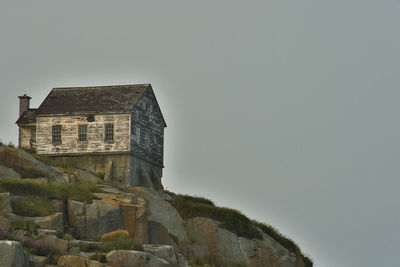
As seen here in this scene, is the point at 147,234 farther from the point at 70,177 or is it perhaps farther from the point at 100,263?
the point at 100,263

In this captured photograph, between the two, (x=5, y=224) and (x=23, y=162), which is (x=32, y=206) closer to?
(x=5, y=224)

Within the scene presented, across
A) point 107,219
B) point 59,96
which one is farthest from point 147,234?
point 59,96

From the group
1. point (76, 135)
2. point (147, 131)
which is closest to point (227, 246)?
point (147, 131)

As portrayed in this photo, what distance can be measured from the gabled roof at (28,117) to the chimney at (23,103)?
535 mm

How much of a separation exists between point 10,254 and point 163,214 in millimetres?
21881

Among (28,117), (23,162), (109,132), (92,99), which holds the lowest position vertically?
(23,162)

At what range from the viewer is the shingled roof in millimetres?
64438

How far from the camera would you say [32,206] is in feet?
155

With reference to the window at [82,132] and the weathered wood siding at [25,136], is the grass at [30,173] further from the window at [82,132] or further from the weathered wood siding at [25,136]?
the weathered wood siding at [25,136]

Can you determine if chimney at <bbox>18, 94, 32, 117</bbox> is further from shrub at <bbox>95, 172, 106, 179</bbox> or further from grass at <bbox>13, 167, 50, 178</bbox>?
grass at <bbox>13, 167, 50, 178</bbox>

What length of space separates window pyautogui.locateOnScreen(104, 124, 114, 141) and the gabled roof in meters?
7.07

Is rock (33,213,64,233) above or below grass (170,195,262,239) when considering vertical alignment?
above

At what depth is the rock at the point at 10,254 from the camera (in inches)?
1297

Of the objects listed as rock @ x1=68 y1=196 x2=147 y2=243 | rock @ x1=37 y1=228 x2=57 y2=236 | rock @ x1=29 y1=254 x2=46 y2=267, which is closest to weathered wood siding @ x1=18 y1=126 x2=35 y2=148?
rock @ x1=68 y1=196 x2=147 y2=243
